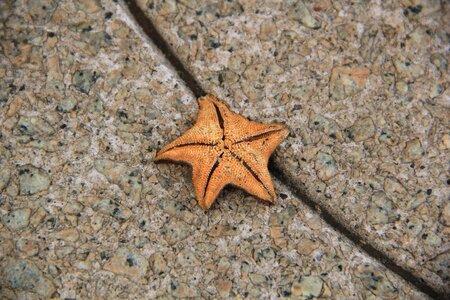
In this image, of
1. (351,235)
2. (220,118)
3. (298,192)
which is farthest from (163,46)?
(351,235)

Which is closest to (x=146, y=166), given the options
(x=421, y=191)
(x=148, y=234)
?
(x=148, y=234)

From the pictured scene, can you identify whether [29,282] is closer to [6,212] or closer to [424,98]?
[6,212]

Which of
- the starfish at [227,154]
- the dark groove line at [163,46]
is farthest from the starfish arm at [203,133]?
the dark groove line at [163,46]

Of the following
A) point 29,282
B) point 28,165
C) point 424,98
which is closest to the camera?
point 29,282

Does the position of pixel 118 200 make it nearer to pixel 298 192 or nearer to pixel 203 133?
A: pixel 203 133

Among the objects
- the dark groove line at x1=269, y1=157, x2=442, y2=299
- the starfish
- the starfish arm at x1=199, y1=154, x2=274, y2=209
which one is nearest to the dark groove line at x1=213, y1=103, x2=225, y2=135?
the starfish
